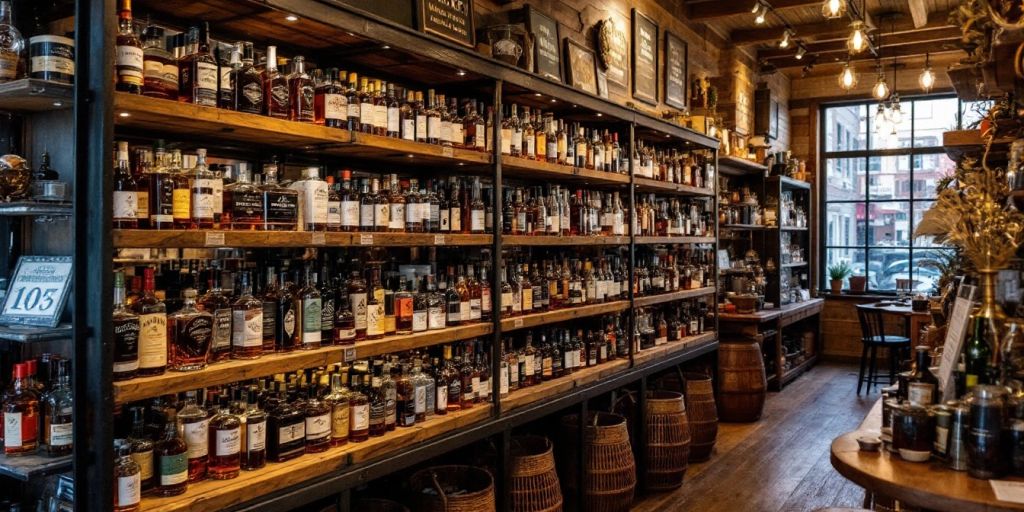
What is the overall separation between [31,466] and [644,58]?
16.0ft

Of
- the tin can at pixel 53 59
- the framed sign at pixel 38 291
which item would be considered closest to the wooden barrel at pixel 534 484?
the framed sign at pixel 38 291

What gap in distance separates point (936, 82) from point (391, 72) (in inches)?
304

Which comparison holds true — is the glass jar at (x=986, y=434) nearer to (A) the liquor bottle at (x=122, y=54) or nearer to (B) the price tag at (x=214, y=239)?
(B) the price tag at (x=214, y=239)

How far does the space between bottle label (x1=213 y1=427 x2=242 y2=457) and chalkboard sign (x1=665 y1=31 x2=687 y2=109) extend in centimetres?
476

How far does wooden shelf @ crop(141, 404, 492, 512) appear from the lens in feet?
6.69

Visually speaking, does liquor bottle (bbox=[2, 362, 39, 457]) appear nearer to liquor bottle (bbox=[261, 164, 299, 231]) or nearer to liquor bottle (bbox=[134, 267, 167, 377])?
liquor bottle (bbox=[134, 267, 167, 377])

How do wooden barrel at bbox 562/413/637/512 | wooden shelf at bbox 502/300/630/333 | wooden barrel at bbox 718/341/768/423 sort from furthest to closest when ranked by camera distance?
wooden barrel at bbox 718/341/768/423 < wooden barrel at bbox 562/413/637/512 < wooden shelf at bbox 502/300/630/333

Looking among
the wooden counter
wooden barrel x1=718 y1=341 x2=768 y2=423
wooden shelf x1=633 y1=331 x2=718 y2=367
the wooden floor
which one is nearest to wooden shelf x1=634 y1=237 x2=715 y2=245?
wooden shelf x1=633 y1=331 x2=718 y2=367

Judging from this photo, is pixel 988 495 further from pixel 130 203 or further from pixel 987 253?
pixel 130 203

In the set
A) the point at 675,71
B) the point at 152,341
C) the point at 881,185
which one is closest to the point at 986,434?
the point at 152,341

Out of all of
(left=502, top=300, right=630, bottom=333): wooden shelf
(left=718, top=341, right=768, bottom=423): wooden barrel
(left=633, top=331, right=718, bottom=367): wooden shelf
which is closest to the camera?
(left=502, top=300, right=630, bottom=333): wooden shelf

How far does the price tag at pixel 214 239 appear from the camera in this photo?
208cm

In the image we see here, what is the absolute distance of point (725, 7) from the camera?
248 inches

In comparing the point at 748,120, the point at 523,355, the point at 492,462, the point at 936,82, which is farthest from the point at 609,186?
the point at 936,82
